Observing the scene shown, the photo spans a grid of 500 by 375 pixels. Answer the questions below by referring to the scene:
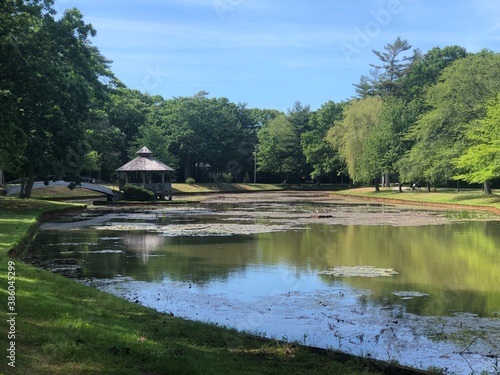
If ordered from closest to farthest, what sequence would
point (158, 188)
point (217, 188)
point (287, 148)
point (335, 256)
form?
1. point (335, 256)
2. point (158, 188)
3. point (217, 188)
4. point (287, 148)

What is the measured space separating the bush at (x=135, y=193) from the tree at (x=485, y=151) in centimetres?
2418

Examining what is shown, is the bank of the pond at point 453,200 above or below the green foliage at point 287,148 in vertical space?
below

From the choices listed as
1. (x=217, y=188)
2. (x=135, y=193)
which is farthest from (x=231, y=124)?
(x=135, y=193)

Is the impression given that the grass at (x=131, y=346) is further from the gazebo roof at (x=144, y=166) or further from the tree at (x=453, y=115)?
the tree at (x=453, y=115)

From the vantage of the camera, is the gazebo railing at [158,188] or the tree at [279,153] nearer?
the gazebo railing at [158,188]

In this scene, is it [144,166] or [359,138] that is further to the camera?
→ [359,138]

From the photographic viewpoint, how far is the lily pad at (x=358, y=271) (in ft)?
40.7

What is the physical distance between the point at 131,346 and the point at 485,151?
3648 cm

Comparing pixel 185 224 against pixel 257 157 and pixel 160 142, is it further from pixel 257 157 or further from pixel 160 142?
pixel 257 157

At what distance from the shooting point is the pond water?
7543 mm

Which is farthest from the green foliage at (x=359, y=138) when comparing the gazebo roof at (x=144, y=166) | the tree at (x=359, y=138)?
the gazebo roof at (x=144, y=166)

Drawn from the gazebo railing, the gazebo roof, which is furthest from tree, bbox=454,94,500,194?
the gazebo railing

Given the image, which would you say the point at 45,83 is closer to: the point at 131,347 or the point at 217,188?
the point at 131,347

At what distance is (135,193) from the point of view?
4312cm
